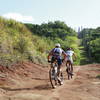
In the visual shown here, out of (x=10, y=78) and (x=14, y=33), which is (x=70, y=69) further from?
(x=14, y=33)

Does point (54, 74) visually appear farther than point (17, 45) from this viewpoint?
No

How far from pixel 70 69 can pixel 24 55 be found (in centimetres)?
440

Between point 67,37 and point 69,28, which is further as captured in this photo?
point 69,28

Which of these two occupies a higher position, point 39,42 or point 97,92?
point 39,42

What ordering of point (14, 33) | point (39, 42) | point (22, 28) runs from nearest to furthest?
point (14, 33) → point (22, 28) → point (39, 42)

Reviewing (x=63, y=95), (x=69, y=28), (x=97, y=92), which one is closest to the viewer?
(x=63, y=95)

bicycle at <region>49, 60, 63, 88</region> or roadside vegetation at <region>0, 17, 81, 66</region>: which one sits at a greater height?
roadside vegetation at <region>0, 17, 81, 66</region>

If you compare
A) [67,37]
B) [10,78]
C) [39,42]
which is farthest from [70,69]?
[67,37]

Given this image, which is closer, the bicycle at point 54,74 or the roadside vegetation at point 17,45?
the bicycle at point 54,74

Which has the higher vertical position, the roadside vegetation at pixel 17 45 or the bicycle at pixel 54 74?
the roadside vegetation at pixel 17 45

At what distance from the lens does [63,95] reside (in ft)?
26.5

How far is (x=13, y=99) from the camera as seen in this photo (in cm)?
733

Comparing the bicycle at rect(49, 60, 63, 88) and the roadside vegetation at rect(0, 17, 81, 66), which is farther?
the roadside vegetation at rect(0, 17, 81, 66)

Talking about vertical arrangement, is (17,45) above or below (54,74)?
above
